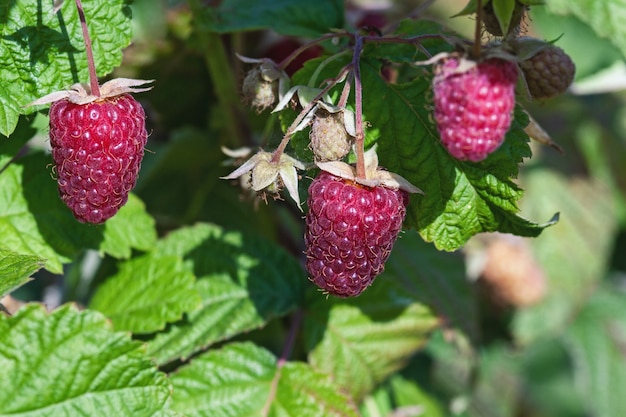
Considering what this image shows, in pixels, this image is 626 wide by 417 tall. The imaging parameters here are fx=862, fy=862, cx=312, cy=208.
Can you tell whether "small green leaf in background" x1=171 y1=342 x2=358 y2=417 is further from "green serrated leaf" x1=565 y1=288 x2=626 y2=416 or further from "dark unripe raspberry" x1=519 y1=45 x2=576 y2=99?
"green serrated leaf" x1=565 y1=288 x2=626 y2=416

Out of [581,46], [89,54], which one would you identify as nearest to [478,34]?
[89,54]

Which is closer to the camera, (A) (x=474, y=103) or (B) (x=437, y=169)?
(A) (x=474, y=103)

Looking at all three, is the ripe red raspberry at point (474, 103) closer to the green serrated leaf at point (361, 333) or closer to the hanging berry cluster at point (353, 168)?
the hanging berry cluster at point (353, 168)

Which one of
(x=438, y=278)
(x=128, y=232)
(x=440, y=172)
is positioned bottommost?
(x=438, y=278)

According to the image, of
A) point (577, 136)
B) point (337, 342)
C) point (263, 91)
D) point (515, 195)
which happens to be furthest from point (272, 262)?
point (577, 136)

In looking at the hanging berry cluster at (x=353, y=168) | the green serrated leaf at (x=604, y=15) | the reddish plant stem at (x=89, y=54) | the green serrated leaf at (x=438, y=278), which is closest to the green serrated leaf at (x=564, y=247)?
the green serrated leaf at (x=438, y=278)

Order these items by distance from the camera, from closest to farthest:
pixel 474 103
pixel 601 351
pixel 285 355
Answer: pixel 474 103 → pixel 285 355 → pixel 601 351

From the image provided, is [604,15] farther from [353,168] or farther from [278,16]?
[278,16]

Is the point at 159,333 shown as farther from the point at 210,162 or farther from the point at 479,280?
the point at 479,280
